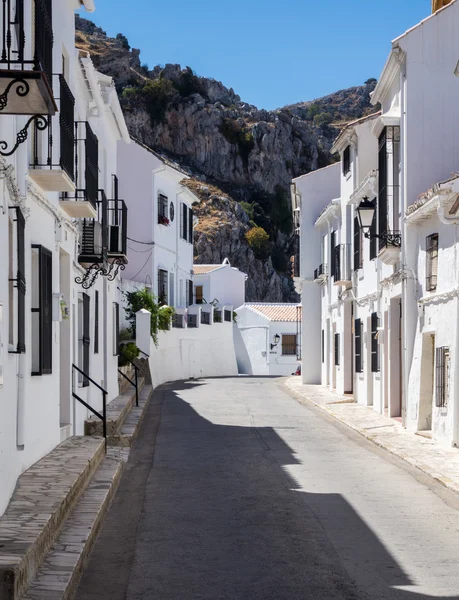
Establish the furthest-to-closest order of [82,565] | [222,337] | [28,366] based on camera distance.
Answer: [222,337] → [28,366] → [82,565]

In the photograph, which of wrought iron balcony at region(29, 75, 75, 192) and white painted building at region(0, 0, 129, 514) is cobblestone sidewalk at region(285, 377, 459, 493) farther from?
wrought iron balcony at region(29, 75, 75, 192)

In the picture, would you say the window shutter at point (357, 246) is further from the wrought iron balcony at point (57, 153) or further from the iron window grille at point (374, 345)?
the wrought iron balcony at point (57, 153)

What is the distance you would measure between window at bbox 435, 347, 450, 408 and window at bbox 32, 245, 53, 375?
26.5ft

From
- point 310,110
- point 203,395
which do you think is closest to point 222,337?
point 203,395

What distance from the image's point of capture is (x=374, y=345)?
1001 inches

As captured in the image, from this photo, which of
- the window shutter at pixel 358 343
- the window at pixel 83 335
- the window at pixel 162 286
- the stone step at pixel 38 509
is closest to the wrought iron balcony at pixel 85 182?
the window at pixel 83 335

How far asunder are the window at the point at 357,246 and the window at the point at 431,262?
8.33 metres

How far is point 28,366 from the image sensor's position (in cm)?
1075

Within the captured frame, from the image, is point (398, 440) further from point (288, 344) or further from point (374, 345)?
point (288, 344)

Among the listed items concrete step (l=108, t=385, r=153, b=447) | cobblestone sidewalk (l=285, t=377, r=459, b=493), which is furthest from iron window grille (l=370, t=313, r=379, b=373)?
concrete step (l=108, t=385, r=153, b=447)

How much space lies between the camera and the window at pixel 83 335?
57.0 feet

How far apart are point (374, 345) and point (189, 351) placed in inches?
777

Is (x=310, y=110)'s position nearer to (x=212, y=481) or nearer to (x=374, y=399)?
(x=374, y=399)

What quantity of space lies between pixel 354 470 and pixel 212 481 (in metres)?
2.42
